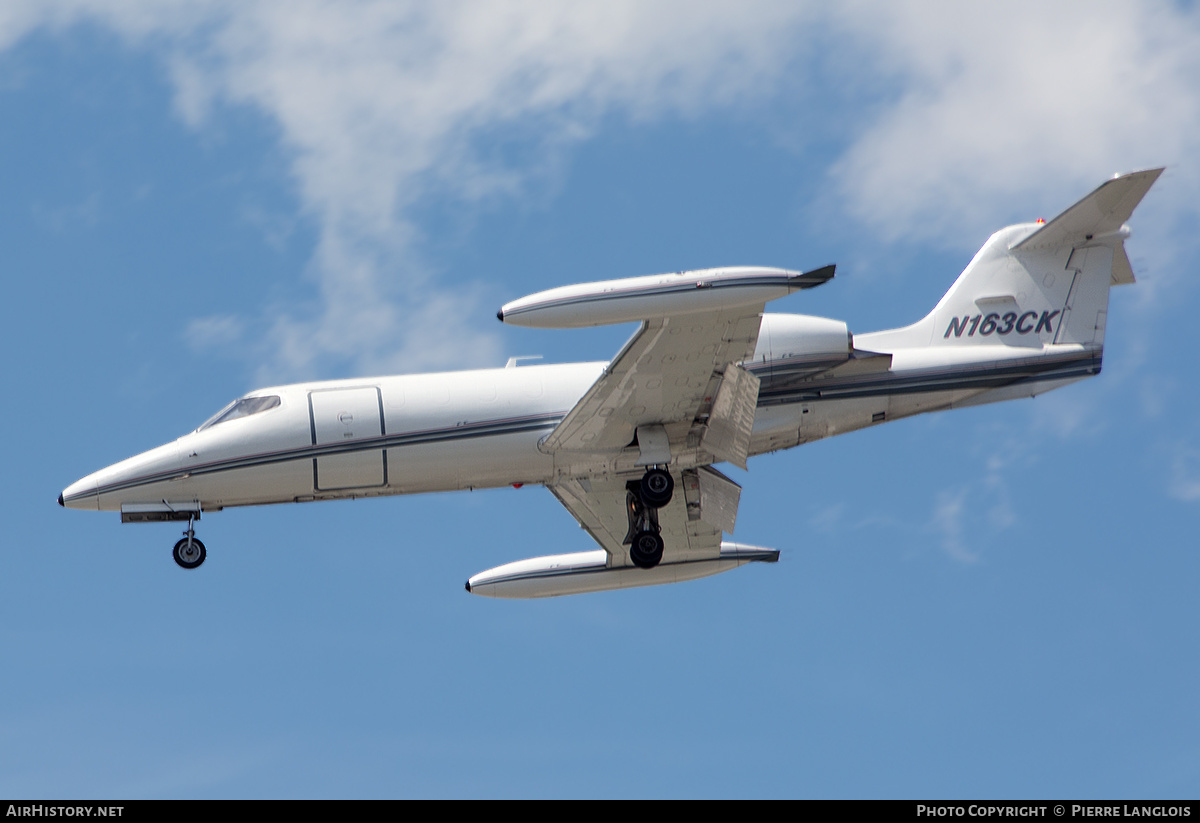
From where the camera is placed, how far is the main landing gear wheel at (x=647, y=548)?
87.4ft

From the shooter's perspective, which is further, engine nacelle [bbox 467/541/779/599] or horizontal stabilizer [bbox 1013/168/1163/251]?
engine nacelle [bbox 467/541/779/599]

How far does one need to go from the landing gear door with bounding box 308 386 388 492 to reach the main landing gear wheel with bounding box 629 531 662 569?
15.2 feet

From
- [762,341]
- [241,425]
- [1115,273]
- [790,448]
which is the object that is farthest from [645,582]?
[1115,273]

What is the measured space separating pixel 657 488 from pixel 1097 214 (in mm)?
9275

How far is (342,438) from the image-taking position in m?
25.8

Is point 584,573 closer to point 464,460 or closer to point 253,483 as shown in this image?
point 464,460

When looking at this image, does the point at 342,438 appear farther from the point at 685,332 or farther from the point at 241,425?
the point at 685,332

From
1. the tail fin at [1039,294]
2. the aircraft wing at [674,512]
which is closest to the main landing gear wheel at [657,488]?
the aircraft wing at [674,512]

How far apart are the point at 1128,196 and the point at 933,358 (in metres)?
4.35

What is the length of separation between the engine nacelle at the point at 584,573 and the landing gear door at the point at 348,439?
15.3 feet

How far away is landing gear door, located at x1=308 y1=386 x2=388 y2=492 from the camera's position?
84.7 feet

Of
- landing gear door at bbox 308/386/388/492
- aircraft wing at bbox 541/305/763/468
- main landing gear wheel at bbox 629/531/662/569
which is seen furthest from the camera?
main landing gear wheel at bbox 629/531/662/569

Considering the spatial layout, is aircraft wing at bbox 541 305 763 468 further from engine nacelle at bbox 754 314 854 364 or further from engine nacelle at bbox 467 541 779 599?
engine nacelle at bbox 467 541 779 599

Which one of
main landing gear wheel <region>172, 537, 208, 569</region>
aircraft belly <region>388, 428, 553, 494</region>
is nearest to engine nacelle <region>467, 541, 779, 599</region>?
aircraft belly <region>388, 428, 553, 494</region>
